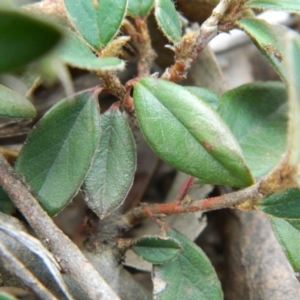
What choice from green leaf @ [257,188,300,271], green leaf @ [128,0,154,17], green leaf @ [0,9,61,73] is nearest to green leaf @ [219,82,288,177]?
green leaf @ [257,188,300,271]

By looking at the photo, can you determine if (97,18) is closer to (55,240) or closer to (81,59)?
(81,59)

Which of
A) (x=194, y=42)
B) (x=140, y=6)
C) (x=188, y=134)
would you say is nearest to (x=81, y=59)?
(x=188, y=134)

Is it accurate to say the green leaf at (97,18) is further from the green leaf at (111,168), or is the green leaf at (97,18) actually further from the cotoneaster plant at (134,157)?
the green leaf at (111,168)

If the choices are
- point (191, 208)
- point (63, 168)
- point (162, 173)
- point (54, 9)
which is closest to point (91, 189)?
point (63, 168)

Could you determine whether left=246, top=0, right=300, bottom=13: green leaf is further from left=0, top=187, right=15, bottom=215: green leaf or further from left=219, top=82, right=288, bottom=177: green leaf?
left=0, top=187, right=15, bottom=215: green leaf

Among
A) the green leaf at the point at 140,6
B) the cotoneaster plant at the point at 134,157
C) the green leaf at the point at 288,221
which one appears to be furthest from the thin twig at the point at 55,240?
the green leaf at the point at 140,6

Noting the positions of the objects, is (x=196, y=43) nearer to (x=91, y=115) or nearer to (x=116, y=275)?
(x=91, y=115)

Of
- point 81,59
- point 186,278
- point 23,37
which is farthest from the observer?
point 186,278
